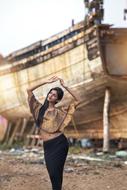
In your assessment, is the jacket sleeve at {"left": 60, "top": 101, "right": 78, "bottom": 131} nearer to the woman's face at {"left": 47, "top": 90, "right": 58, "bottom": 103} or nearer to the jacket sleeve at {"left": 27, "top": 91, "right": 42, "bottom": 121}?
the woman's face at {"left": 47, "top": 90, "right": 58, "bottom": 103}

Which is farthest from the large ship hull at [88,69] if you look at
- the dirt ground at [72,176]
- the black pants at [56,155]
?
the black pants at [56,155]

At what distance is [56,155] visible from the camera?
5.66 metres

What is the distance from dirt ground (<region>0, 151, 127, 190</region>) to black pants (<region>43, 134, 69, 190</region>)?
162cm

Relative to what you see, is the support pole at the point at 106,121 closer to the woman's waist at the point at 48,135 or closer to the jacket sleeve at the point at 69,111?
the jacket sleeve at the point at 69,111

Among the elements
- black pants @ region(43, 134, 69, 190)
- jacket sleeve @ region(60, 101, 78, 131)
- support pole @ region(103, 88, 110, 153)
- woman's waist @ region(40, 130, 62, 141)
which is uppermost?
jacket sleeve @ region(60, 101, 78, 131)

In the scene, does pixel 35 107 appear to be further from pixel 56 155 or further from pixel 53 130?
pixel 56 155

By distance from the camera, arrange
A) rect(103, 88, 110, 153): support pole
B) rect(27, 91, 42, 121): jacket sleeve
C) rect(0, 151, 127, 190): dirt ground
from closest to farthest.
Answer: rect(27, 91, 42, 121): jacket sleeve
rect(0, 151, 127, 190): dirt ground
rect(103, 88, 110, 153): support pole

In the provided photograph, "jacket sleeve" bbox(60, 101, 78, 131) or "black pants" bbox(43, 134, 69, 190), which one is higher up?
"jacket sleeve" bbox(60, 101, 78, 131)

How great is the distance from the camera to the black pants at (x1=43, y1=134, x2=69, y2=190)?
5660mm

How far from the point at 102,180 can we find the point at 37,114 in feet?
9.28

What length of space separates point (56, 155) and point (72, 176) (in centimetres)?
302

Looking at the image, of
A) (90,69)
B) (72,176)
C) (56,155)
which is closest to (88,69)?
(90,69)

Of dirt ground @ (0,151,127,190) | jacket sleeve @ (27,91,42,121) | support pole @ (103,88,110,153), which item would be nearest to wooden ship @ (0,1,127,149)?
support pole @ (103,88,110,153)

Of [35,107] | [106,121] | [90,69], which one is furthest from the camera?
[90,69]
